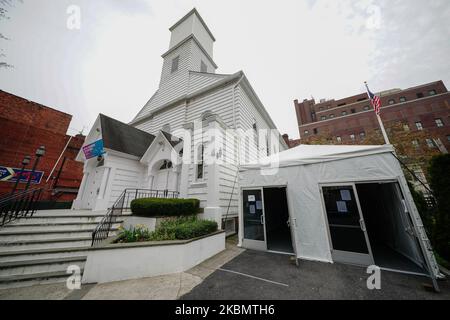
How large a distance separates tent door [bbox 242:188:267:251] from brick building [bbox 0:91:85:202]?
1640cm

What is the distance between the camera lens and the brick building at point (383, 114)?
30359 millimetres

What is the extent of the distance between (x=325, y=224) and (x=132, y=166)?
10805mm

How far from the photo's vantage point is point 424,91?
109 ft

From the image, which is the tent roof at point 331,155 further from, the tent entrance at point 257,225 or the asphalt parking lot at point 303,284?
the asphalt parking lot at point 303,284

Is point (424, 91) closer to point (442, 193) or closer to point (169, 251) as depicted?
point (442, 193)

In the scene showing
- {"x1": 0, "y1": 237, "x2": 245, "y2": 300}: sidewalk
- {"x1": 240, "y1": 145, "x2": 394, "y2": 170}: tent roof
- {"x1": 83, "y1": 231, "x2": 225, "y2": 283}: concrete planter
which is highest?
{"x1": 240, "y1": 145, "x2": 394, "y2": 170}: tent roof

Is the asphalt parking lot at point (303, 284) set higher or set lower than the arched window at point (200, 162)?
lower

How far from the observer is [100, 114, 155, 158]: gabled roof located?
9195mm

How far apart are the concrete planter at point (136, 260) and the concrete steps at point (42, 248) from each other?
97cm

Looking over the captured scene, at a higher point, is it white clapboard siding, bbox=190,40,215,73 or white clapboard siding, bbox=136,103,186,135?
white clapboard siding, bbox=190,40,215,73

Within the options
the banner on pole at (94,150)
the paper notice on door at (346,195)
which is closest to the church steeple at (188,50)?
the banner on pole at (94,150)

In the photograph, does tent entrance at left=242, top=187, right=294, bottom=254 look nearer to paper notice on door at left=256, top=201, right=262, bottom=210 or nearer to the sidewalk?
paper notice on door at left=256, top=201, right=262, bottom=210

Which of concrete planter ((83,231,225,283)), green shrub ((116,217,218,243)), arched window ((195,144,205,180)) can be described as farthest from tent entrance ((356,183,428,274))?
arched window ((195,144,205,180))
